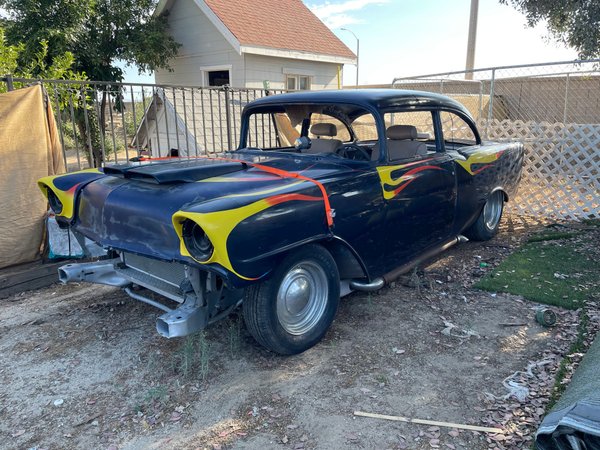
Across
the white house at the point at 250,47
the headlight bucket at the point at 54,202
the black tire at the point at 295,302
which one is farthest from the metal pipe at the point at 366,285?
the white house at the point at 250,47

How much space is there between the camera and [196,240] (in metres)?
2.67

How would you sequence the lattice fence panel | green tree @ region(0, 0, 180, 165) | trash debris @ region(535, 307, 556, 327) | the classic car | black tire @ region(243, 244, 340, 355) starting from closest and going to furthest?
1. the classic car
2. black tire @ region(243, 244, 340, 355)
3. trash debris @ region(535, 307, 556, 327)
4. the lattice fence panel
5. green tree @ region(0, 0, 180, 165)

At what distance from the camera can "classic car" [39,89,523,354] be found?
8.91ft

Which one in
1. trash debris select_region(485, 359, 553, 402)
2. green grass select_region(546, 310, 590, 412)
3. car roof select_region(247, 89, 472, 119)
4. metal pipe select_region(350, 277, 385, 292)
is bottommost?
trash debris select_region(485, 359, 553, 402)

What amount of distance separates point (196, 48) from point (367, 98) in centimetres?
1024

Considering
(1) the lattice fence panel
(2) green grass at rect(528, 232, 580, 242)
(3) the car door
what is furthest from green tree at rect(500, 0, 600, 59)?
(3) the car door

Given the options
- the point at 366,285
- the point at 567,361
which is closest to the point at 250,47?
the point at 366,285

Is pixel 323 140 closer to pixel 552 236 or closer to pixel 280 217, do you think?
pixel 280 217

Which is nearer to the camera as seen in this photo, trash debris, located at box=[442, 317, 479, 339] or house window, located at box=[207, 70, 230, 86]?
trash debris, located at box=[442, 317, 479, 339]

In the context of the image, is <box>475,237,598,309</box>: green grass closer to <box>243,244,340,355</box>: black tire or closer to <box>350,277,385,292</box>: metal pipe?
<box>350,277,385,292</box>: metal pipe

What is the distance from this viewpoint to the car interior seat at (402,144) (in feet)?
13.9

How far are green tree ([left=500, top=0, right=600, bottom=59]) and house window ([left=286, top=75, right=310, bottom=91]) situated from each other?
18.4 ft

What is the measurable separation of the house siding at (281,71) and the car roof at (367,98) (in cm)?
790

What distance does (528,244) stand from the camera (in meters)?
5.83
